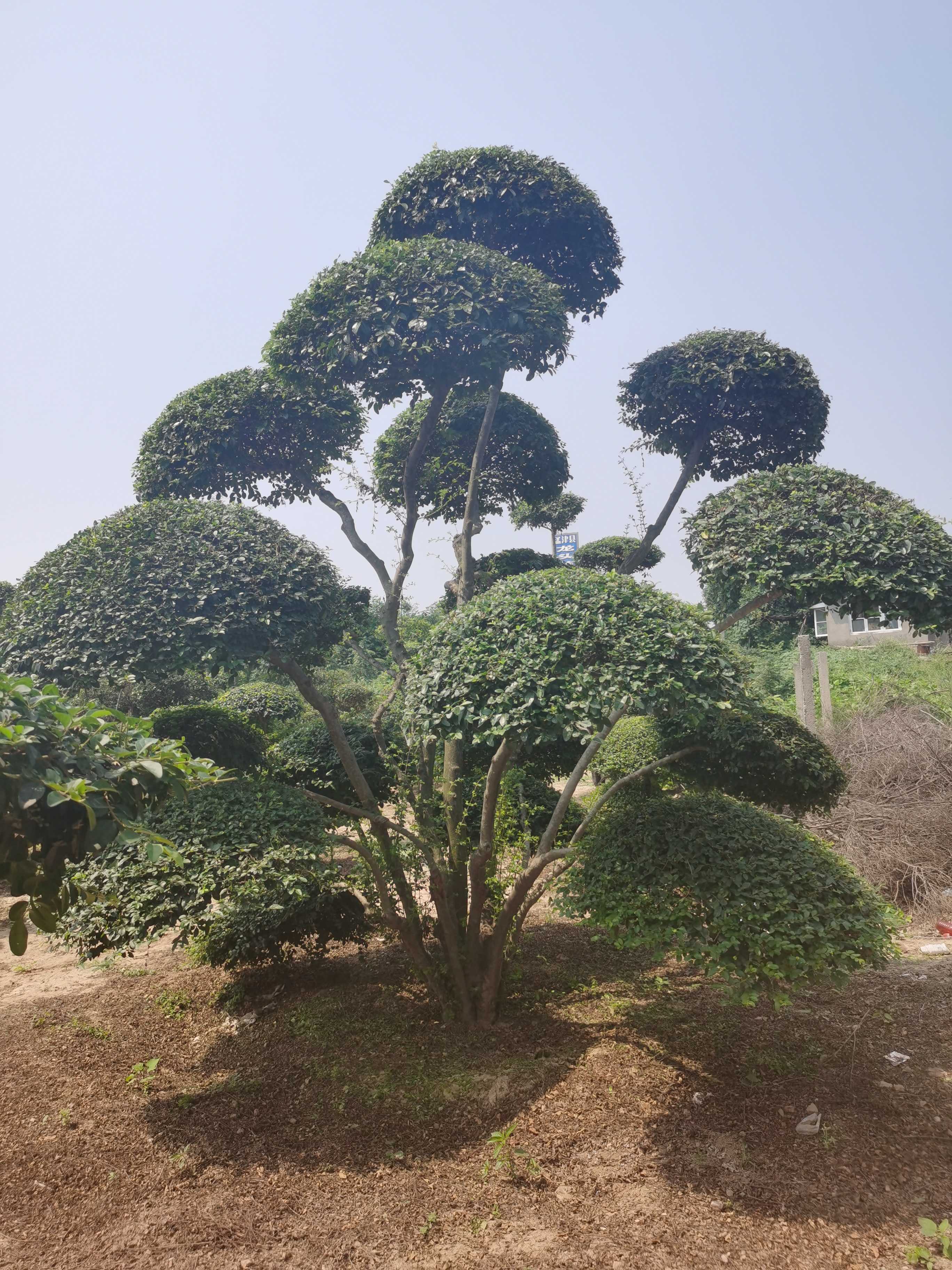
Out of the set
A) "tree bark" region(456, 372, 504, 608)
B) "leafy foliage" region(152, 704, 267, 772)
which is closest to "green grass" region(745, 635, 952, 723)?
"tree bark" region(456, 372, 504, 608)

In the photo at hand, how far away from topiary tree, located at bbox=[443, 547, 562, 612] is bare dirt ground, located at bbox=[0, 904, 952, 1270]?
2989mm

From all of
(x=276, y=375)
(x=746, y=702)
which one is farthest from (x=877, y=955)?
(x=276, y=375)

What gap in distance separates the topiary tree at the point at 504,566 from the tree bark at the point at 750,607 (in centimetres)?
172

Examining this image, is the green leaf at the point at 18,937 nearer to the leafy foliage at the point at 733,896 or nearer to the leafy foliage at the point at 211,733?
the leafy foliage at the point at 733,896

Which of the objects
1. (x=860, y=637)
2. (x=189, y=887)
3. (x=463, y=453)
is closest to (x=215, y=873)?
(x=189, y=887)

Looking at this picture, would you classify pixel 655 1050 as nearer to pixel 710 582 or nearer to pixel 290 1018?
pixel 290 1018

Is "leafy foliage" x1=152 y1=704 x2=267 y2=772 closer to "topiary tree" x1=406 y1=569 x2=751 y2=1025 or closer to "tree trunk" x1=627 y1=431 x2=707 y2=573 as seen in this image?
"topiary tree" x1=406 y1=569 x2=751 y2=1025

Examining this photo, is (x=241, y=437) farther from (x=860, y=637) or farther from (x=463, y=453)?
(x=860, y=637)

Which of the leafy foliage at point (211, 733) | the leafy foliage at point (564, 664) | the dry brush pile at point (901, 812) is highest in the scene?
the leafy foliage at point (564, 664)

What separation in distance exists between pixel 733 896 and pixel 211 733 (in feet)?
13.4

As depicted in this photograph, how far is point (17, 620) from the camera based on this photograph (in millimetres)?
4836

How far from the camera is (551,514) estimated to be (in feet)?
36.0

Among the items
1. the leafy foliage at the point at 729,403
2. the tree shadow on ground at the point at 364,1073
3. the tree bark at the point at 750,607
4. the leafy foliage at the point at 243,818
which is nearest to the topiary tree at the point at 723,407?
the leafy foliage at the point at 729,403

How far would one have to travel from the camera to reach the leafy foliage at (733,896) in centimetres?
410
